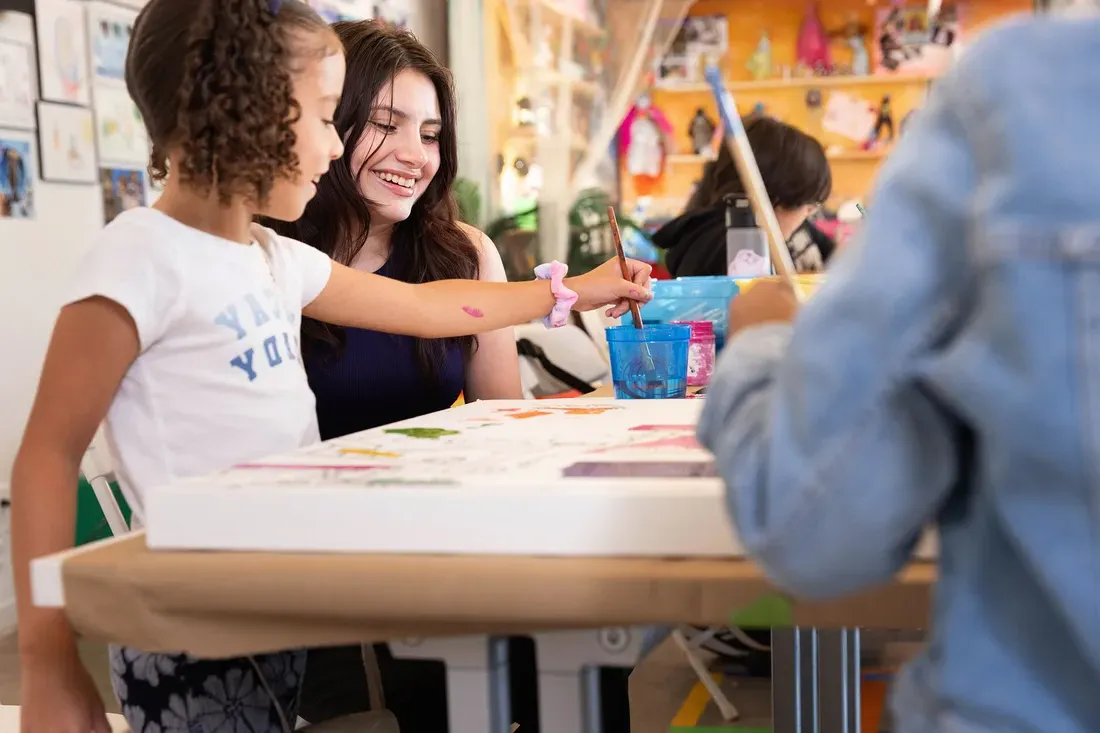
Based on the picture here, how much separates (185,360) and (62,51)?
2187 millimetres

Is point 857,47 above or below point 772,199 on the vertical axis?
above

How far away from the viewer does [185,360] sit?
3.21 ft

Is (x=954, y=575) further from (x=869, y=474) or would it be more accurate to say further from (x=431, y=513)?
(x=431, y=513)

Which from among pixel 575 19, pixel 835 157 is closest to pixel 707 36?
pixel 835 157

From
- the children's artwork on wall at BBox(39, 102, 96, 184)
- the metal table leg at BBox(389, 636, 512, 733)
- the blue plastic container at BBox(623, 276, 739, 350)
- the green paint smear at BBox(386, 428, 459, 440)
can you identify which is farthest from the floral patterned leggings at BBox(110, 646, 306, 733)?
the children's artwork on wall at BBox(39, 102, 96, 184)

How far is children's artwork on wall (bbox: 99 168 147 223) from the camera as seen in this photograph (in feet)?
9.85

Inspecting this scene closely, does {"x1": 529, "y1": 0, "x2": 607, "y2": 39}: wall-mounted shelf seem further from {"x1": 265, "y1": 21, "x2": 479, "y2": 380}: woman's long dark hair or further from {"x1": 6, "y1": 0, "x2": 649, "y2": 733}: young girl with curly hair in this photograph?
{"x1": 6, "y1": 0, "x2": 649, "y2": 733}: young girl with curly hair

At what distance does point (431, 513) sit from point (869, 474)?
0.28 meters

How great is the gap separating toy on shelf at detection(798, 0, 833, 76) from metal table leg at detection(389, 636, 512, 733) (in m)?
5.62

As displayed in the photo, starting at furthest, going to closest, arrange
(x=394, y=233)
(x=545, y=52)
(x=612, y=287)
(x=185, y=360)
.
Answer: (x=545, y=52)
(x=394, y=233)
(x=612, y=287)
(x=185, y=360)

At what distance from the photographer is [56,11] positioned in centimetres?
281

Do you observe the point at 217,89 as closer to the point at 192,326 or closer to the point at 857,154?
the point at 192,326

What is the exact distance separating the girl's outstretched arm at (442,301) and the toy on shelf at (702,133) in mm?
4810

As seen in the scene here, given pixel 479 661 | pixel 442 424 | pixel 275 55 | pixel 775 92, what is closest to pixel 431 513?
pixel 479 661
